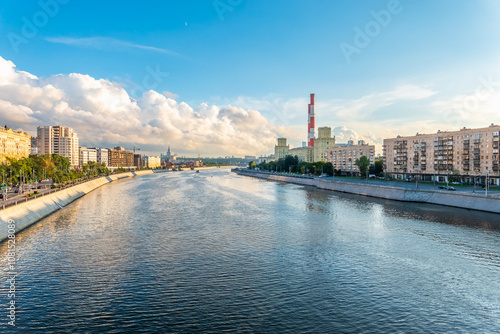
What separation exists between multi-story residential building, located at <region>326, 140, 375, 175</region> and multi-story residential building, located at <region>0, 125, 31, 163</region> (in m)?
115

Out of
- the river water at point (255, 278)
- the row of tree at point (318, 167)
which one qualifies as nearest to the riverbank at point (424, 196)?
the river water at point (255, 278)

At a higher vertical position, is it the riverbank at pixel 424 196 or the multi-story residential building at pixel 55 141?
the multi-story residential building at pixel 55 141

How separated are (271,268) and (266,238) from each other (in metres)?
8.03

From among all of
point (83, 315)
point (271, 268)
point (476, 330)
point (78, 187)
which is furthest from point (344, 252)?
point (78, 187)

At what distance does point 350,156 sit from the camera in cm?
13050

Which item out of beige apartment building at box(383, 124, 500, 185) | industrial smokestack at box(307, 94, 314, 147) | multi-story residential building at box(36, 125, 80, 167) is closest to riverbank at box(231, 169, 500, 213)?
beige apartment building at box(383, 124, 500, 185)

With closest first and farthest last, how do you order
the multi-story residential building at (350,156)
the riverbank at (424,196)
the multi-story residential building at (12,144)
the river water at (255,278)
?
the river water at (255,278) → the riverbank at (424,196) → the multi-story residential building at (12,144) → the multi-story residential building at (350,156)

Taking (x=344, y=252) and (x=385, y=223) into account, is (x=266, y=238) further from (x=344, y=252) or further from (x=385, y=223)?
(x=385, y=223)

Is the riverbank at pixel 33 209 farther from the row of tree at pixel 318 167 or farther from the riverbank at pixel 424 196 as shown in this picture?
the row of tree at pixel 318 167

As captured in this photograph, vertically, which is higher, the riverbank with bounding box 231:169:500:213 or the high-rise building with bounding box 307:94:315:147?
the high-rise building with bounding box 307:94:315:147

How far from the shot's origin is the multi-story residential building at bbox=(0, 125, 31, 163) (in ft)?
313

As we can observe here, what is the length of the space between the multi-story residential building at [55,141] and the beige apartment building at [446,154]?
589 feet

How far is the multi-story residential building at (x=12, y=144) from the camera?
95312 millimetres

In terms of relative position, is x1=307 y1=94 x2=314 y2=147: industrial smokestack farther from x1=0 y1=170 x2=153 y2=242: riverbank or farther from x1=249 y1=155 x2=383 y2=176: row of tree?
x1=0 y1=170 x2=153 y2=242: riverbank
